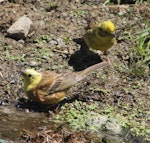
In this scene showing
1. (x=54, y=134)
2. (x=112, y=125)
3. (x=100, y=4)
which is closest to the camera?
(x=54, y=134)

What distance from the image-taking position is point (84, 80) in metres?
8.02

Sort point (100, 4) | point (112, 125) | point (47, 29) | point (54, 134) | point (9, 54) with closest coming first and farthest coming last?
point (54, 134), point (112, 125), point (9, 54), point (47, 29), point (100, 4)

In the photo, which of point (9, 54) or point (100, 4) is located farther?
point (100, 4)

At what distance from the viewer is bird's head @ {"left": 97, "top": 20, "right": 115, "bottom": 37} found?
856cm

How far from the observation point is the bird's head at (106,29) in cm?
856

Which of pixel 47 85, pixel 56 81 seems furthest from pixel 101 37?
pixel 47 85

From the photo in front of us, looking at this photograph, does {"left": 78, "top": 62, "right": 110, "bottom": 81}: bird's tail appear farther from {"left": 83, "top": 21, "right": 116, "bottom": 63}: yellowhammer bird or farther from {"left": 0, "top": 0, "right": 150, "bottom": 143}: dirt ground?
{"left": 83, "top": 21, "right": 116, "bottom": 63}: yellowhammer bird

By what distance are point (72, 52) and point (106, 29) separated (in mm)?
583

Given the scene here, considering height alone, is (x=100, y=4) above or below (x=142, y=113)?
above

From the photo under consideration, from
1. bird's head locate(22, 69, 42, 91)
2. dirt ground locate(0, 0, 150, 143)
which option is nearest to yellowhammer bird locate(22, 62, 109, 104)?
bird's head locate(22, 69, 42, 91)

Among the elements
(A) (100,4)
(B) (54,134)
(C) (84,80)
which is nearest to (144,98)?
(C) (84,80)

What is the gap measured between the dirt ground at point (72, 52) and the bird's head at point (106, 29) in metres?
0.34

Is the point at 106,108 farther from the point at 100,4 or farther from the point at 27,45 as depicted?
the point at 100,4

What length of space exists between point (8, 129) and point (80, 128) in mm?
848
